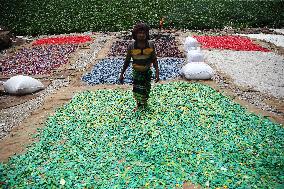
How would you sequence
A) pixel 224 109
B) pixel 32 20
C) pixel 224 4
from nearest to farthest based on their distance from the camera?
pixel 224 109 < pixel 32 20 < pixel 224 4

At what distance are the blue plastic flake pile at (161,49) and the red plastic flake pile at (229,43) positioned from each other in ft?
4.15

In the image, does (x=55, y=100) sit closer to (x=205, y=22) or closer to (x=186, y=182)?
(x=186, y=182)

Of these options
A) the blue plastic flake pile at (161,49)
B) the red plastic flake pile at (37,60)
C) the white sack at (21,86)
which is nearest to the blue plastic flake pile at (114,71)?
the blue plastic flake pile at (161,49)

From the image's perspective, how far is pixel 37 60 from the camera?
1077 cm

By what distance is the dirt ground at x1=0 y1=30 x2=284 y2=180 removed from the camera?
212 inches

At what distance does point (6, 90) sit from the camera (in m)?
7.98

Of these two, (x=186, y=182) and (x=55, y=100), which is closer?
(x=186, y=182)

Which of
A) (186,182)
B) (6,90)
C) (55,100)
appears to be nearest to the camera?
(186,182)

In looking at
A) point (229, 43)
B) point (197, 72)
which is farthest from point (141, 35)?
point (229, 43)

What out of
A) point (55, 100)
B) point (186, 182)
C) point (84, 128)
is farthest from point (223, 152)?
point (55, 100)

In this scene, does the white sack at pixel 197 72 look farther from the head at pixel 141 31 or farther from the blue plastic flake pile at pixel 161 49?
the head at pixel 141 31

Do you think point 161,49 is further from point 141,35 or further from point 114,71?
point 141,35

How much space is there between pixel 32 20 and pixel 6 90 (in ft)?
36.9

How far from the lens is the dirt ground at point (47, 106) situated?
538 centimetres
